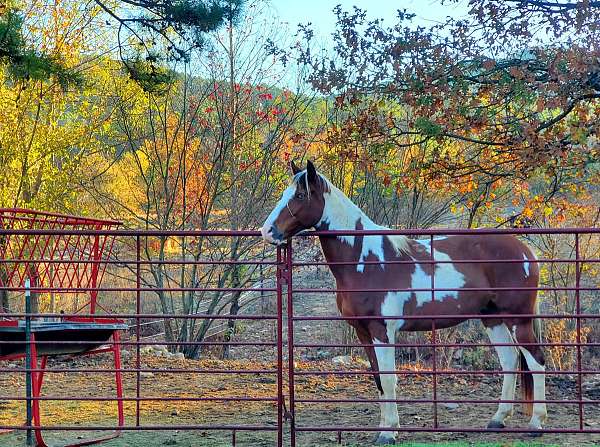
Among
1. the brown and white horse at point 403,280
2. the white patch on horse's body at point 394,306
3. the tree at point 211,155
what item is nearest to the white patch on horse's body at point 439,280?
the brown and white horse at point 403,280

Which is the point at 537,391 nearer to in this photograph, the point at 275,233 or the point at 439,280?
the point at 439,280

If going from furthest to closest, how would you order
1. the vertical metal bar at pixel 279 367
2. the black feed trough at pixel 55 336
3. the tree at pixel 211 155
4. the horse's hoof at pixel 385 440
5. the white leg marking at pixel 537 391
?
the tree at pixel 211 155
the white leg marking at pixel 537 391
the horse's hoof at pixel 385 440
the black feed trough at pixel 55 336
the vertical metal bar at pixel 279 367

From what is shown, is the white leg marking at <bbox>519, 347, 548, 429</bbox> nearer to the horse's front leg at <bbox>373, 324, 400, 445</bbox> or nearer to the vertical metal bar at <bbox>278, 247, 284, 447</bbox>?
the horse's front leg at <bbox>373, 324, 400, 445</bbox>

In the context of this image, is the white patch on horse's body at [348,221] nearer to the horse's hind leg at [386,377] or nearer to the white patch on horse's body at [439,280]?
the white patch on horse's body at [439,280]

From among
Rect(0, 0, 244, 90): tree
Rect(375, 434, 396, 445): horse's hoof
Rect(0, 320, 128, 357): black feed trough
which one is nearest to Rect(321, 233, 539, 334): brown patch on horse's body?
Rect(375, 434, 396, 445): horse's hoof

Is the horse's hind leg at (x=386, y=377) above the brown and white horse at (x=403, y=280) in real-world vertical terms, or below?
below

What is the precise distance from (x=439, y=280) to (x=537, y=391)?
44.9 inches

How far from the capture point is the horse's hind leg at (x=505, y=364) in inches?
227

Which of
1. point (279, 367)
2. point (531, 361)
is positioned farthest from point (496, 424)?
point (279, 367)

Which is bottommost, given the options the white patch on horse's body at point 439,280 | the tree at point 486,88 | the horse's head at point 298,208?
the white patch on horse's body at point 439,280

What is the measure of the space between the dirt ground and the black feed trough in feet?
1.80

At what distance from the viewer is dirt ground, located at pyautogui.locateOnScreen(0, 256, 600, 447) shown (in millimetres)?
5328

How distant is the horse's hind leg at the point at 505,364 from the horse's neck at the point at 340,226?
4.57 ft

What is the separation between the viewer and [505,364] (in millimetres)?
6184
